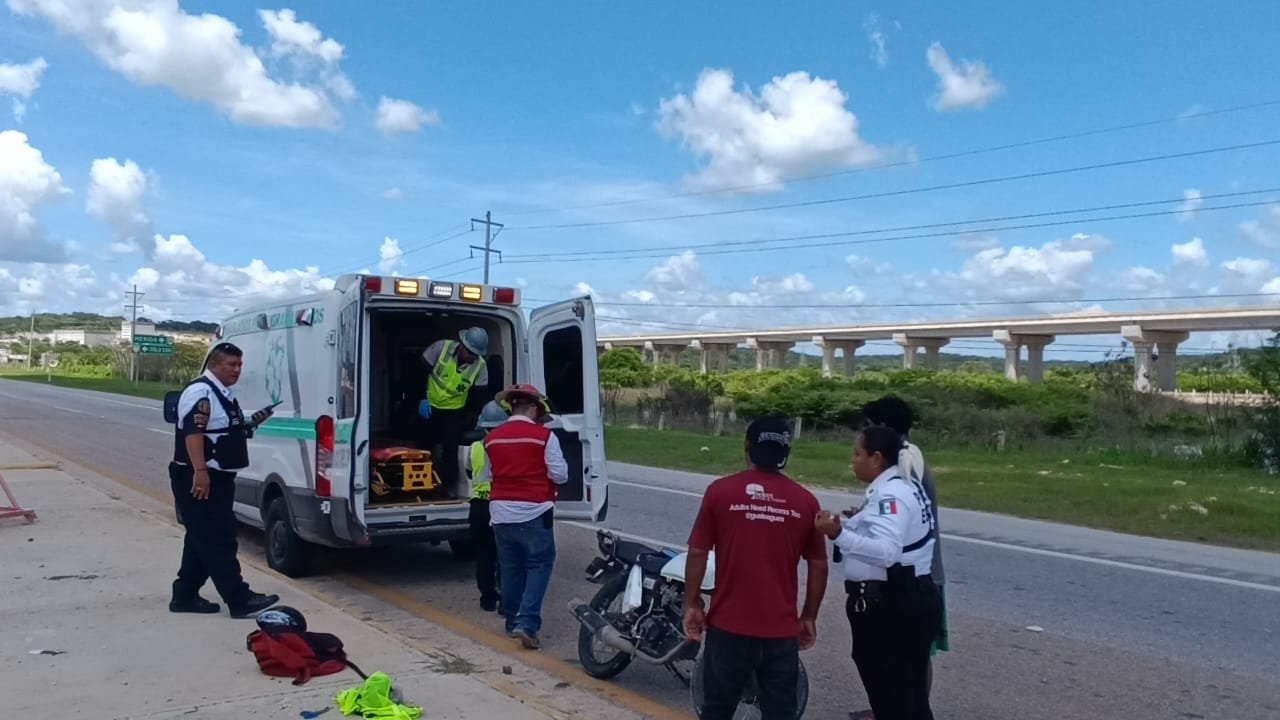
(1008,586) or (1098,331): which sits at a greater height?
(1098,331)

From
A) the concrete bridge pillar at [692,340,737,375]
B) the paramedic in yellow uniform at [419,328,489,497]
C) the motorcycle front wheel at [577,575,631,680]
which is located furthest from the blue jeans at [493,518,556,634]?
the concrete bridge pillar at [692,340,737,375]

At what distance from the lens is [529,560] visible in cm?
711

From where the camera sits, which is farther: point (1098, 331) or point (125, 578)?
point (1098, 331)

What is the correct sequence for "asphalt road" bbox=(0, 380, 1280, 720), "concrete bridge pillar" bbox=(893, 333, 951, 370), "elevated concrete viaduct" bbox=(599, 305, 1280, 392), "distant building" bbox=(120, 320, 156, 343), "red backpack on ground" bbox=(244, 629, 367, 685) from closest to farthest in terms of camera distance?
"red backpack on ground" bbox=(244, 629, 367, 685)
"asphalt road" bbox=(0, 380, 1280, 720)
"elevated concrete viaduct" bbox=(599, 305, 1280, 392)
"concrete bridge pillar" bbox=(893, 333, 951, 370)
"distant building" bbox=(120, 320, 156, 343)

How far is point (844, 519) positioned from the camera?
4.80 m

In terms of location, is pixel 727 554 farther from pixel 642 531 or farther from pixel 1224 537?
pixel 1224 537

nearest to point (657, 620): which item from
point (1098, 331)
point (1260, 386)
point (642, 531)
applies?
point (642, 531)

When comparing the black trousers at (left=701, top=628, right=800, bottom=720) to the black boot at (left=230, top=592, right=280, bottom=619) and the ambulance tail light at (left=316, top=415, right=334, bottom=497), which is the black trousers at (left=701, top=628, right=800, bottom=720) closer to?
the black boot at (left=230, top=592, right=280, bottom=619)

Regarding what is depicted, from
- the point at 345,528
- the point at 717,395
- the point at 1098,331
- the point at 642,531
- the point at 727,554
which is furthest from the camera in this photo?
the point at 1098,331

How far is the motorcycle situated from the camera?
20.1 ft

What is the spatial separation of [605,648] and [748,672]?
7.58ft

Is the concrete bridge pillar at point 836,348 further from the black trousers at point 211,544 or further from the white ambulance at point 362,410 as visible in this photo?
the black trousers at point 211,544

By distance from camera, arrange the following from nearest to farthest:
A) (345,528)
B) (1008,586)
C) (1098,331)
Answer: (345,528) → (1008,586) → (1098,331)

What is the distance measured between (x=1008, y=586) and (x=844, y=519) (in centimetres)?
564
